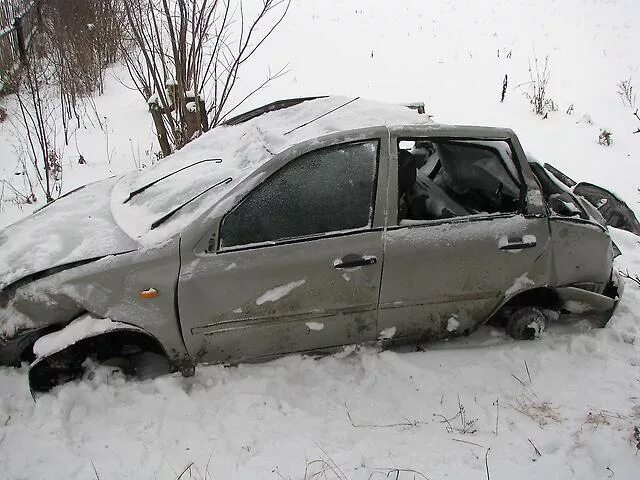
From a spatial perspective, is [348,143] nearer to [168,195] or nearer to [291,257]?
[291,257]

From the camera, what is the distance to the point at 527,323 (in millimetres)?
3355

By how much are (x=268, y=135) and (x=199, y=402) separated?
1.72 meters

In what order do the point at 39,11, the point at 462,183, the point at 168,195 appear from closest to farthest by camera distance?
the point at 168,195 → the point at 462,183 → the point at 39,11

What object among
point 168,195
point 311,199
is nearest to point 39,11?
point 168,195

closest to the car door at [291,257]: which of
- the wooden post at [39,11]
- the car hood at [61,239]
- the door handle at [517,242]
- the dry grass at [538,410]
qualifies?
the car hood at [61,239]

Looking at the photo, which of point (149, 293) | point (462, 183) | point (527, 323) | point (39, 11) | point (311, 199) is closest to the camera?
point (149, 293)

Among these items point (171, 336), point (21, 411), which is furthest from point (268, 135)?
point (21, 411)

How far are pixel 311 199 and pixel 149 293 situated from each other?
1.02m

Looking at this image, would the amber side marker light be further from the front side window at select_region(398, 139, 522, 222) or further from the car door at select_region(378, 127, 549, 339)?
the front side window at select_region(398, 139, 522, 222)

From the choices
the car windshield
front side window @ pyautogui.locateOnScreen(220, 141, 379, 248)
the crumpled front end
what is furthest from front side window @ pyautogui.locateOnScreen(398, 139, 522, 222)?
the crumpled front end

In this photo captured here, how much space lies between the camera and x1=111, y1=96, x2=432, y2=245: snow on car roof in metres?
2.95

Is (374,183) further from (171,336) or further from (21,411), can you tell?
(21,411)

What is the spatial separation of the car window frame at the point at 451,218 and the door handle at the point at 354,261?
0.21 meters

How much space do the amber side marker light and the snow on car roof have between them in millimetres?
264
